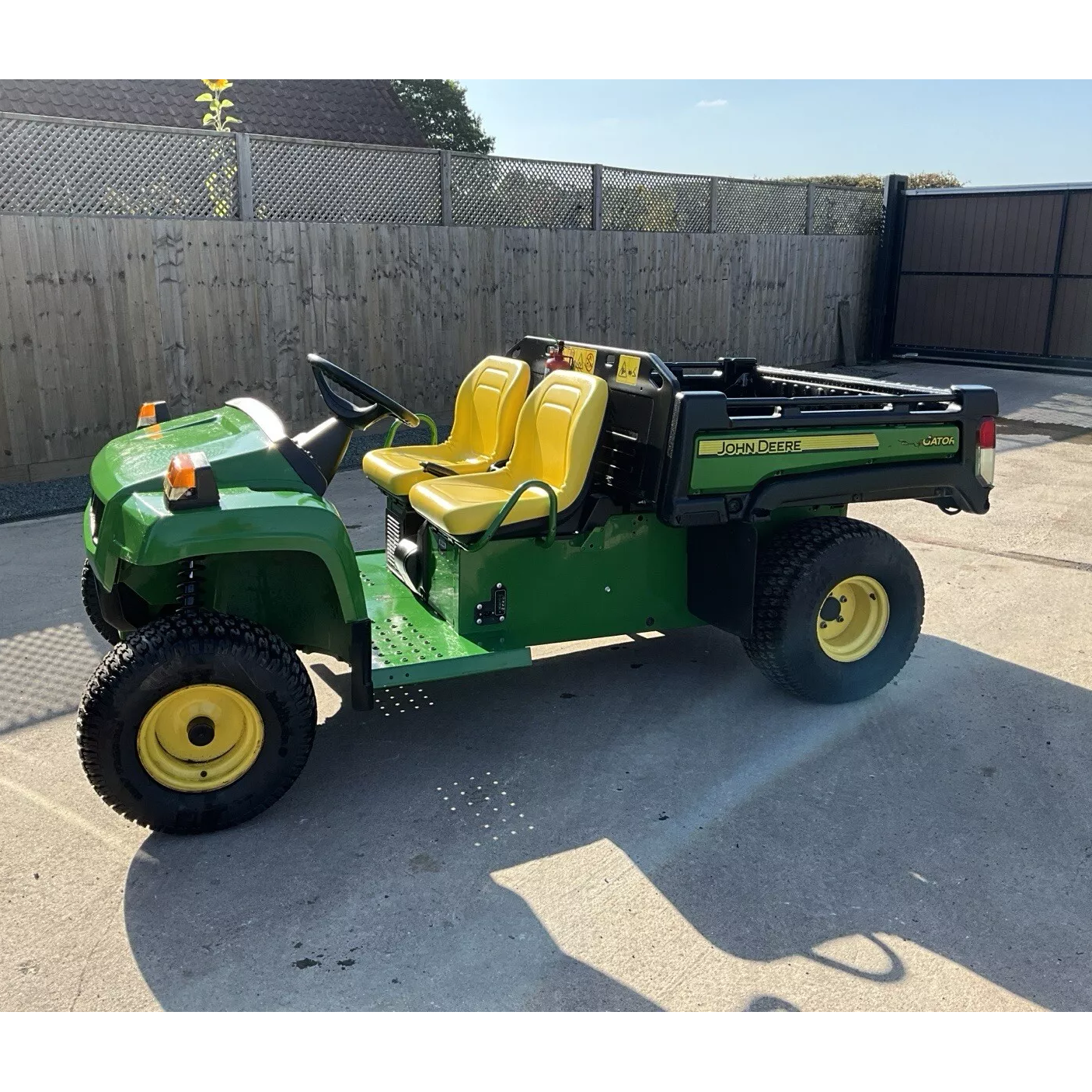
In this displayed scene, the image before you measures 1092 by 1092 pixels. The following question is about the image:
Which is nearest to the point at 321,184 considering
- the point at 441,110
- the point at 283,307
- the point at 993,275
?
the point at 283,307

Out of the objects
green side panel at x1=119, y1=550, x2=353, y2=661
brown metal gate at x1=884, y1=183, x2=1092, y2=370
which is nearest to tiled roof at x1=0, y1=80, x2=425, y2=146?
brown metal gate at x1=884, y1=183, x2=1092, y2=370

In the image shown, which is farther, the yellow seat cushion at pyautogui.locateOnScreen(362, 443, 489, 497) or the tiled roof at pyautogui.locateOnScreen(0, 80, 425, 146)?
the tiled roof at pyautogui.locateOnScreen(0, 80, 425, 146)

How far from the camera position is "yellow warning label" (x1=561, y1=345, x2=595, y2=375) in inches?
183

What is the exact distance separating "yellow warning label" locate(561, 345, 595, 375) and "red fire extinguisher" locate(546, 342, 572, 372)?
0.02 metres

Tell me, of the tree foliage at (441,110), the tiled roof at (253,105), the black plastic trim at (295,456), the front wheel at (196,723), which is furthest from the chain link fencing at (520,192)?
the tree foliage at (441,110)

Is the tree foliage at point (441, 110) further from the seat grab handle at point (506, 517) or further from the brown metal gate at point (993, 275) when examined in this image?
the seat grab handle at point (506, 517)

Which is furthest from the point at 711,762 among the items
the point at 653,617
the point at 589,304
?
the point at 589,304

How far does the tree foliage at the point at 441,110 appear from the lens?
24.7m

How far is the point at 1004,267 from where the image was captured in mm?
15695

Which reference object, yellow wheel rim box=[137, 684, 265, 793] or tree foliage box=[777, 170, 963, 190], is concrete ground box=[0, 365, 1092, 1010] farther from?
tree foliage box=[777, 170, 963, 190]

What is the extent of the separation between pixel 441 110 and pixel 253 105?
9.73 m

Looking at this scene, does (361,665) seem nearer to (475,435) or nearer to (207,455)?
(207,455)

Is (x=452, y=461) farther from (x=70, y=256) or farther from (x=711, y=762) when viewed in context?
(x=70, y=256)

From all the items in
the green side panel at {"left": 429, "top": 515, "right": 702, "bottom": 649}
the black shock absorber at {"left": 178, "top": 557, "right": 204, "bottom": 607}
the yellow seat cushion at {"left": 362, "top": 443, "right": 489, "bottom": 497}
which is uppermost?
the yellow seat cushion at {"left": 362, "top": 443, "right": 489, "bottom": 497}
